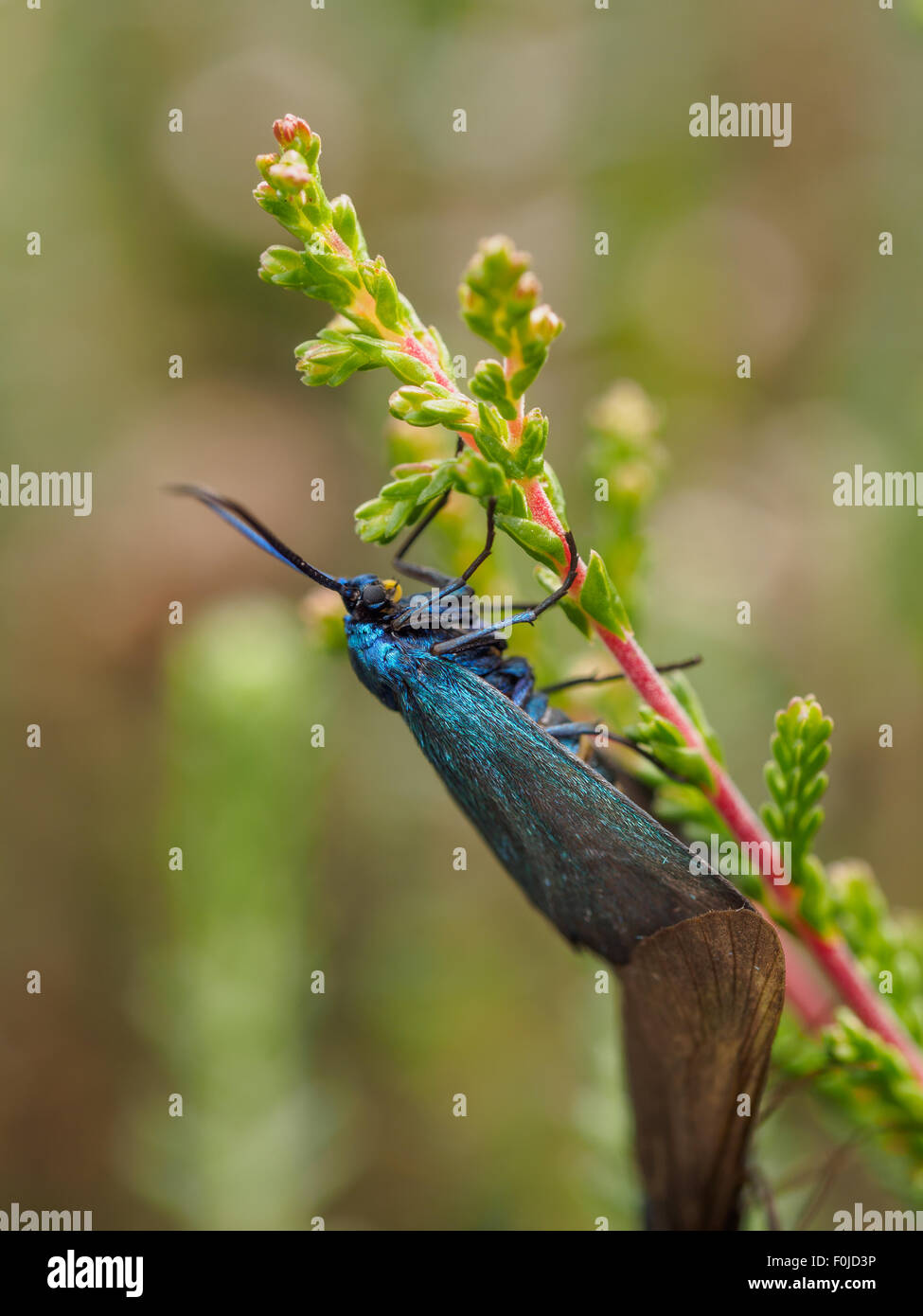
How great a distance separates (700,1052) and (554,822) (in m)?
0.60

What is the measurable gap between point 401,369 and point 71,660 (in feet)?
14.1

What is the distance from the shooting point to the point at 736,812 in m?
2.02

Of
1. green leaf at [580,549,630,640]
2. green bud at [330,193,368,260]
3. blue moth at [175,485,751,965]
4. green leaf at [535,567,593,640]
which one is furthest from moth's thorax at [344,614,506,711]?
green bud at [330,193,368,260]

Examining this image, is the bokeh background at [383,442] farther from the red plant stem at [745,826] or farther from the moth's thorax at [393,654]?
the red plant stem at [745,826]

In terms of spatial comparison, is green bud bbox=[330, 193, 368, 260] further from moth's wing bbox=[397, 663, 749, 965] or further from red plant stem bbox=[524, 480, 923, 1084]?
moth's wing bbox=[397, 663, 749, 965]

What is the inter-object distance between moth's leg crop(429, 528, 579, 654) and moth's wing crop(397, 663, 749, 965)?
0.04 metres

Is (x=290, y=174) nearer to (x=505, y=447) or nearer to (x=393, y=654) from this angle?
(x=505, y=447)

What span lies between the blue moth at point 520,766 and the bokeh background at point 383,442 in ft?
5.83

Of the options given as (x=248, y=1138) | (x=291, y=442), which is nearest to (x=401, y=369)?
Answer: (x=248, y=1138)

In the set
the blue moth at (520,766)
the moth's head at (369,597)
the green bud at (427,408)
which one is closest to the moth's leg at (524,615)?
the blue moth at (520,766)

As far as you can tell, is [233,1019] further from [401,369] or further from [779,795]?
[401,369]

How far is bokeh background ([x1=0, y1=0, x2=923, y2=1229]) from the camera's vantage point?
459 centimetres

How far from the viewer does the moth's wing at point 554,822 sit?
79.3 inches

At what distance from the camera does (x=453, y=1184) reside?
4680mm
